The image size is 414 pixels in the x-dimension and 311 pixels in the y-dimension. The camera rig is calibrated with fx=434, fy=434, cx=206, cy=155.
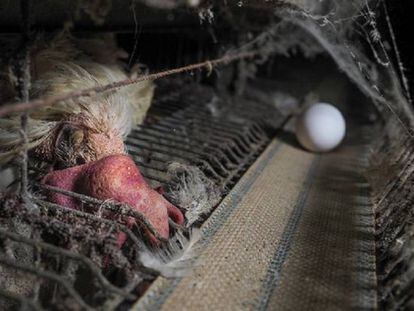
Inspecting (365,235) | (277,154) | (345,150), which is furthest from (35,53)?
(345,150)

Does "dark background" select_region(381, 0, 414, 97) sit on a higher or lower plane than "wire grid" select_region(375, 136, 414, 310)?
higher

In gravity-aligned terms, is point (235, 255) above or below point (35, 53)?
below

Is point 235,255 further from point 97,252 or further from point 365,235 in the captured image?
point 365,235

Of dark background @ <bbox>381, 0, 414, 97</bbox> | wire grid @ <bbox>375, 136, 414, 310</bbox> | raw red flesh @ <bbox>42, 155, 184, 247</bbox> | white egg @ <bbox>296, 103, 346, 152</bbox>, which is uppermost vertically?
dark background @ <bbox>381, 0, 414, 97</bbox>

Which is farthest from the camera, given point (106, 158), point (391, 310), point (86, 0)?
point (106, 158)

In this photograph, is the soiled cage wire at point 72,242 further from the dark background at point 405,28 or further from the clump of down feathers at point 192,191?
the dark background at point 405,28

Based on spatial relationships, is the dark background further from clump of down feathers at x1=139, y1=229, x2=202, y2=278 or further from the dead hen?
clump of down feathers at x1=139, y1=229, x2=202, y2=278

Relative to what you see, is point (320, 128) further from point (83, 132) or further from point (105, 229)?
point (105, 229)

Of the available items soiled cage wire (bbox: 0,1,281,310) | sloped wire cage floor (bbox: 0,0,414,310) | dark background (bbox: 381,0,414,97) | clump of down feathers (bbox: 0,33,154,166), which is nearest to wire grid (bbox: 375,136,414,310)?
sloped wire cage floor (bbox: 0,0,414,310)
